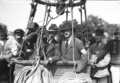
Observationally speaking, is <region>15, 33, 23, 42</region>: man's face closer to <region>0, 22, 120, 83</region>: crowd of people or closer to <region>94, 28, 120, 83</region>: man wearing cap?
<region>0, 22, 120, 83</region>: crowd of people

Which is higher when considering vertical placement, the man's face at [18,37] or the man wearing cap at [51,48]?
the man's face at [18,37]

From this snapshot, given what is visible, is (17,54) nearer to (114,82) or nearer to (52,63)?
(52,63)

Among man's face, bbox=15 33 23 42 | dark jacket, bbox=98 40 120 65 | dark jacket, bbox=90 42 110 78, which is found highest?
man's face, bbox=15 33 23 42

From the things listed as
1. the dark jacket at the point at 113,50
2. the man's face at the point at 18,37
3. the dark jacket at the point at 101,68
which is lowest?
the dark jacket at the point at 101,68

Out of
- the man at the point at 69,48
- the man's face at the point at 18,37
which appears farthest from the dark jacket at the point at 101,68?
the man's face at the point at 18,37

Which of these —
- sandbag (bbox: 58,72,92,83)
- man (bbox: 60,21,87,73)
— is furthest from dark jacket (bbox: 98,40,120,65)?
sandbag (bbox: 58,72,92,83)

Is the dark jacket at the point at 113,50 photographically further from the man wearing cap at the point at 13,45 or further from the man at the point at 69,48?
the man wearing cap at the point at 13,45

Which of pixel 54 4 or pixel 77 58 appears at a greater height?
pixel 54 4

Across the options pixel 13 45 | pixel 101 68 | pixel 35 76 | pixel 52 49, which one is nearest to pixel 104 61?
pixel 101 68

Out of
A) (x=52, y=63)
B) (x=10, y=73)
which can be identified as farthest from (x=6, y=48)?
(x=52, y=63)

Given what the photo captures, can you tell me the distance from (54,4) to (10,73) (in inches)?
70.8

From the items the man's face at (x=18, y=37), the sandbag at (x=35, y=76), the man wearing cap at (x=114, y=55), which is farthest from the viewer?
the man's face at (x=18, y=37)

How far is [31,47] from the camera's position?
148 inches

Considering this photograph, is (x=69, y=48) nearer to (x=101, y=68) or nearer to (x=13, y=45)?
(x=101, y=68)
